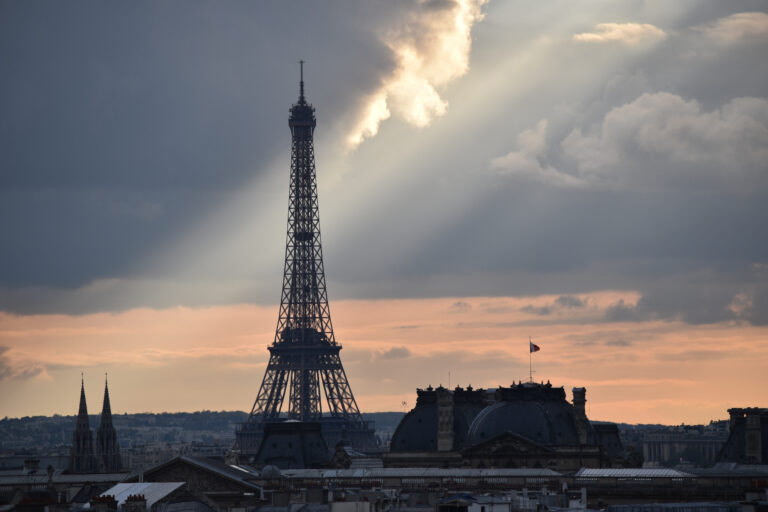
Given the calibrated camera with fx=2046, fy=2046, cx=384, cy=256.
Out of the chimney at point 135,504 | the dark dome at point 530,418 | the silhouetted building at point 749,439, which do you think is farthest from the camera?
the silhouetted building at point 749,439

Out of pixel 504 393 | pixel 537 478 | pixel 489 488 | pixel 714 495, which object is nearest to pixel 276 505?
pixel 714 495

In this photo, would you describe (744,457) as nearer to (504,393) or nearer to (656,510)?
(504,393)

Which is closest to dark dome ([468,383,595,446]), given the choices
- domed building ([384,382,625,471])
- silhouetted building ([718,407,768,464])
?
domed building ([384,382,625,471])

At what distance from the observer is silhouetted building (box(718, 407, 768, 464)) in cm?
17988

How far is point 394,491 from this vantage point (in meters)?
118

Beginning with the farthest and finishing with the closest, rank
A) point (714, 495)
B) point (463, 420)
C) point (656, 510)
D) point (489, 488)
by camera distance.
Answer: point (463, 420), point (489, 488), point (714, 495), point (656, 510)

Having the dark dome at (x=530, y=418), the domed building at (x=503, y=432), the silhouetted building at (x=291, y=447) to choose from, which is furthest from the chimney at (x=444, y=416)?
the silhouetted building at (x=291, y=447)

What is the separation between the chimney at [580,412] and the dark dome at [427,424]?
33.5 ft

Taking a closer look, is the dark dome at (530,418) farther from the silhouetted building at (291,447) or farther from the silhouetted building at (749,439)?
the silhouetted building at (291,447)

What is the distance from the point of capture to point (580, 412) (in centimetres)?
17562

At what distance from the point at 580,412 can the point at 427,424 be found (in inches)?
609

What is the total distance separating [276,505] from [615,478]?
34.7 m

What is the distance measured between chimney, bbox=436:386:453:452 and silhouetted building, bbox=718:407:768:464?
25.1 m

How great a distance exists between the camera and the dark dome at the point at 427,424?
181 metres
